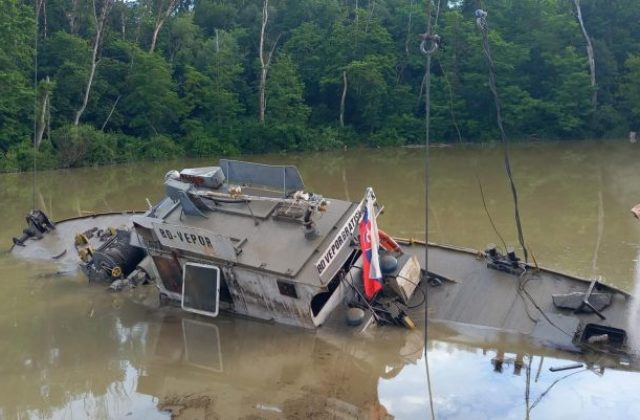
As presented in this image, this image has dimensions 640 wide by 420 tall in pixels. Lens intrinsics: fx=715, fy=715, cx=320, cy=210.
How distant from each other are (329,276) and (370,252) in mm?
716

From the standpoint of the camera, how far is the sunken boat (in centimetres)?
952

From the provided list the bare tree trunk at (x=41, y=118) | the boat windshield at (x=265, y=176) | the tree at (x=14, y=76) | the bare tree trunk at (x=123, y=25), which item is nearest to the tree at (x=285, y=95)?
the bare tree trunk at (x=123, y=25)

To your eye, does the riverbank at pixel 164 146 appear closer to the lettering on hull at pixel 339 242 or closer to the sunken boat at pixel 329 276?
the sunken boat at pixel 329 276

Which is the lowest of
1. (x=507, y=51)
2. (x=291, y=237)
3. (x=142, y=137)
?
(x=142, y=137)

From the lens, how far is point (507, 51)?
3591cm

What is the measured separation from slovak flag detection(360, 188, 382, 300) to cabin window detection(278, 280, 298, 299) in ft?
3.29

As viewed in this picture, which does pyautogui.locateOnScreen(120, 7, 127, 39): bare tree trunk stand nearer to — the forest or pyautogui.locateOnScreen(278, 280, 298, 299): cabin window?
the forest

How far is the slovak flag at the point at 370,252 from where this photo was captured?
375 inches

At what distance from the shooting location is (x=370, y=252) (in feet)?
31.4

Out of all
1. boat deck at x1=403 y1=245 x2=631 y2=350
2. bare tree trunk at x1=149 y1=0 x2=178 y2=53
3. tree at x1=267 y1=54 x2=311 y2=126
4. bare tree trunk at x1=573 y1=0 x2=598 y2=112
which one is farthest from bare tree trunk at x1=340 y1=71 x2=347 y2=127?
boat deck at x1=403 y1=245 x2=631 y2=350

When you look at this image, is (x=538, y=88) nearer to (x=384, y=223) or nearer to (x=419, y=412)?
(x=384, y=223)

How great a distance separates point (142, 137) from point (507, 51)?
18.7 metres

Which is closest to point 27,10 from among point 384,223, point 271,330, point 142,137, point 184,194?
point 142,137

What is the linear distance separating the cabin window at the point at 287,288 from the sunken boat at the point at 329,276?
0.02 meters
